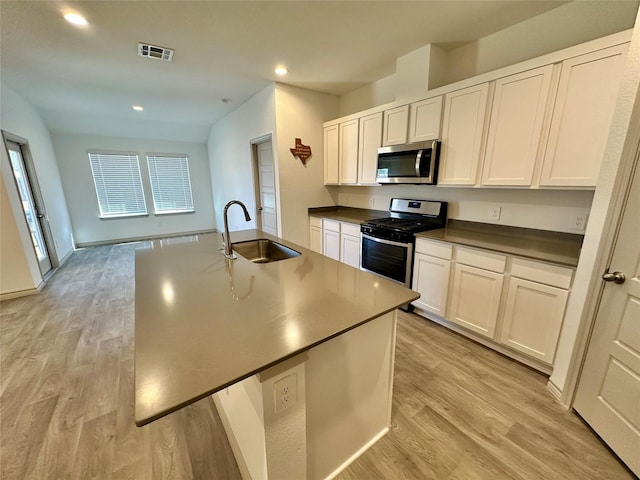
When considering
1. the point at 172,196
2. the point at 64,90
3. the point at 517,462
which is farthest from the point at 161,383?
the point at 172,196

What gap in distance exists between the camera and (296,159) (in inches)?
149

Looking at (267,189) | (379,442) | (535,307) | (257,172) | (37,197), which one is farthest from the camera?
(257,172)

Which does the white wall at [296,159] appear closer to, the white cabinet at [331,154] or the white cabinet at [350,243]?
the white cabinet at [331,154]

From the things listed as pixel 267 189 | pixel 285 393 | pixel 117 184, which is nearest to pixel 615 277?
pixel 285 393

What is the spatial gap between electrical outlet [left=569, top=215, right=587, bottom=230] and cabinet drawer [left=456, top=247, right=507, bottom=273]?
0.65 metres

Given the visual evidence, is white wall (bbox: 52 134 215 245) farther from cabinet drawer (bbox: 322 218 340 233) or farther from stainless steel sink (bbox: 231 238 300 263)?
stainless steel sink (bbox: 231 238 300 263)

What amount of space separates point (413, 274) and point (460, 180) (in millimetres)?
Answer: 1019

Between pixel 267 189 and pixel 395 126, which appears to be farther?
pixel 267 189

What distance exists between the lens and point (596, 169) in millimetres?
1692

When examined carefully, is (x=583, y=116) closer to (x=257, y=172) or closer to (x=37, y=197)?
(x=257, y=172)

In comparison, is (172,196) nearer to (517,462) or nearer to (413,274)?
(413,274)

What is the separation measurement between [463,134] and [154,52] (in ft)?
10.4

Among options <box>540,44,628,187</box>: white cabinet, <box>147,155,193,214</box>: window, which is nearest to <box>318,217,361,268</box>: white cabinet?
<box>540,44,628,187</box>: white cabinet

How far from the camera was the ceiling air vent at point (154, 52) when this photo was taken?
2.49 metres
